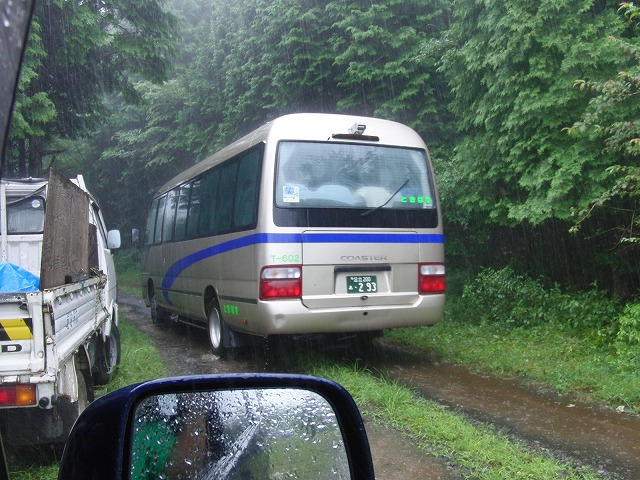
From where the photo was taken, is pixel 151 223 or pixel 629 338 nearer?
pixel 629 338

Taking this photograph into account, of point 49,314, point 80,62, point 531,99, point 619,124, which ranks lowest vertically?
point 49,314

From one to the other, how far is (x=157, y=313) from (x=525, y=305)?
7.46 metres

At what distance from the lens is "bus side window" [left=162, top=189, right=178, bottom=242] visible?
11.3 metres

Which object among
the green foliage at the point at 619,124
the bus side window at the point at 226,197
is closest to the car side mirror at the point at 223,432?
the green foliage at the point at 619,124

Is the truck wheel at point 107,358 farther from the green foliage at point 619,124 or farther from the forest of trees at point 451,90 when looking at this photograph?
the green foliage at point 619,124

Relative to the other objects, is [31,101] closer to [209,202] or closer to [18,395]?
[209,202]

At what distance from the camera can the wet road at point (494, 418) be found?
14.6ft

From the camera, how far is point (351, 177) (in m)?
7.34

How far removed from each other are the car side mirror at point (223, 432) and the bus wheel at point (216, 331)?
6577 millimetres

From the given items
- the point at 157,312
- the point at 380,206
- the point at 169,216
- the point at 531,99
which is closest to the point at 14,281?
the point at 380,206

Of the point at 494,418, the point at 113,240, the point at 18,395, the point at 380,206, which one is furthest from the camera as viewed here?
the point at 113,240

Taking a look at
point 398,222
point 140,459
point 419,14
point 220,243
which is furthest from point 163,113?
point 140,459

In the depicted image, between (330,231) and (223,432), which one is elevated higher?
→ (330,231)

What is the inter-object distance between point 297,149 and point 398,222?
57.7 inches
